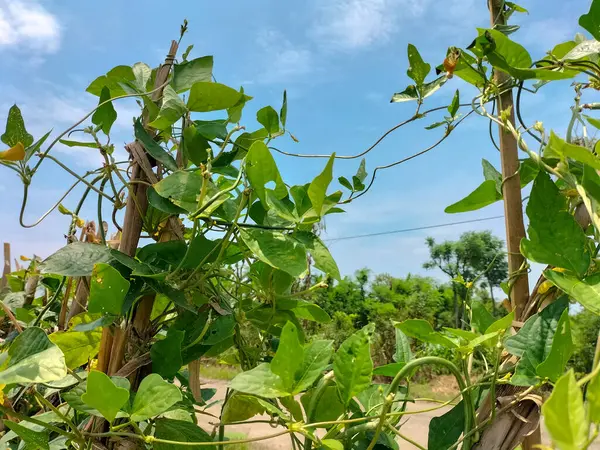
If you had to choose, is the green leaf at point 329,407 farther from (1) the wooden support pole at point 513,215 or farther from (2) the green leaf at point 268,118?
(2) the green leaf at point 268,118

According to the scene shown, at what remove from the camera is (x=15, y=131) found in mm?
395

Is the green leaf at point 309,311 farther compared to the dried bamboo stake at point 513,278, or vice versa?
the green leaf at point 309,311

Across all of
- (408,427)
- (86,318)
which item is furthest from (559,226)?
(408,427)

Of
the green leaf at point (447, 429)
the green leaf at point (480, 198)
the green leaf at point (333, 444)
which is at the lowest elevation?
the green leaf at point (447, 429)

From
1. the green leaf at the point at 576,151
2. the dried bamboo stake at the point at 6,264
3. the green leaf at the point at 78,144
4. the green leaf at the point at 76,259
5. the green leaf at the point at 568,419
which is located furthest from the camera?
the dried bamboo stake at the point at 6,264

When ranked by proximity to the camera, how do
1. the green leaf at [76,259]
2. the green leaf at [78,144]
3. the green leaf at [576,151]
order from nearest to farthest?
the green leaf at [576,151] < the green leaf at [76,259] < the green leaf at [78,144]

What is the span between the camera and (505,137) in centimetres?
39

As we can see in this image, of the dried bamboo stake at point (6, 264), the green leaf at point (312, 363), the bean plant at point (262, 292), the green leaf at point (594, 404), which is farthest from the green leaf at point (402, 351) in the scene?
the dried bamboo stake at point (6, 264)

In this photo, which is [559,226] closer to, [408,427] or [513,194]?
[513,194]

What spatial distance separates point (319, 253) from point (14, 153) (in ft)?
0.81

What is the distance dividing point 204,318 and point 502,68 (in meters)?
0.31

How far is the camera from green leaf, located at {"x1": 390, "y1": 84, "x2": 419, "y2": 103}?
0.51 meters

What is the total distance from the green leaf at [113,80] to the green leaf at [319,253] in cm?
26

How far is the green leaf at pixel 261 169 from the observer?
326 mm
